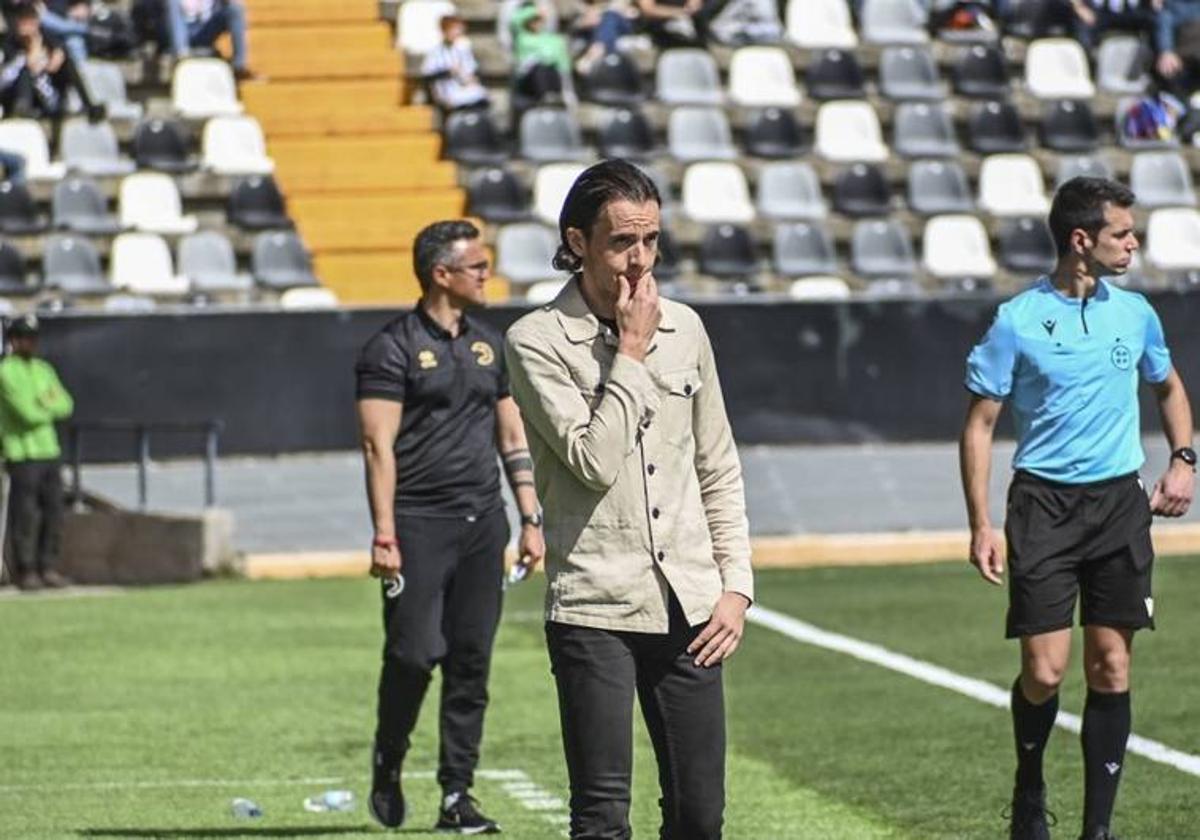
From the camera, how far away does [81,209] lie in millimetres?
26422

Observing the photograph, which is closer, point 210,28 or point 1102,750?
point 1102,750

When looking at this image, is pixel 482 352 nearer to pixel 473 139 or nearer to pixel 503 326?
pixel 503 326

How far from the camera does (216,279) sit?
85.3ft

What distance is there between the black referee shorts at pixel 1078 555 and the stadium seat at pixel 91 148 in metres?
19.4

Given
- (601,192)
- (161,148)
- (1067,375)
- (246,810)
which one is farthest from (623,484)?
(161,148)

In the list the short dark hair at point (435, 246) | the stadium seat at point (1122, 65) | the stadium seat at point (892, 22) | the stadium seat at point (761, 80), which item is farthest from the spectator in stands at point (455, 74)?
the short dark hair at point (435, 246)

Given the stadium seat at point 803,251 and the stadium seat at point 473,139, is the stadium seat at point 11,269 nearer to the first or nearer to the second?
the stadium seat at point 473,139

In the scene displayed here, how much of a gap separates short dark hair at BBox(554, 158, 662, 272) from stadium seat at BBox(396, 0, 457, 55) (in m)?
23.5

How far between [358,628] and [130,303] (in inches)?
296

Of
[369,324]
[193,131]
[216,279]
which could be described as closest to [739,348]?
[369,324]

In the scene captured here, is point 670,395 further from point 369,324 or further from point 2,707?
point 369,324

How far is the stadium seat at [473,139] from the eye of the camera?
28.1 m

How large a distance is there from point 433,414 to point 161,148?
58.2ft

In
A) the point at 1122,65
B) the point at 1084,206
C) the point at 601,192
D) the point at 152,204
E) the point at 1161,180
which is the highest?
the point at 1122,65
